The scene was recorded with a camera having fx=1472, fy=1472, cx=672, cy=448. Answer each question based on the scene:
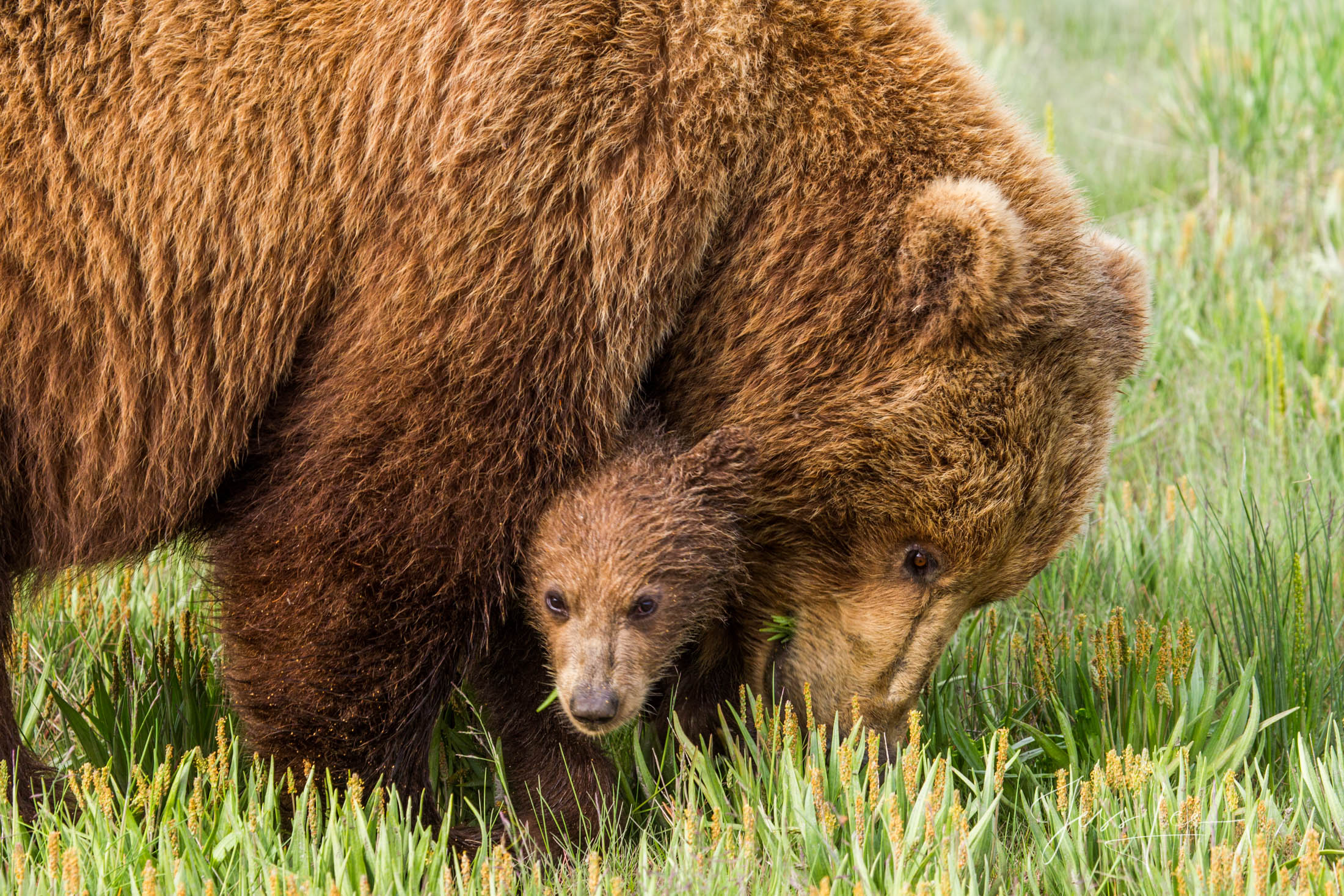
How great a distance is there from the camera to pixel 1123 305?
3912mm

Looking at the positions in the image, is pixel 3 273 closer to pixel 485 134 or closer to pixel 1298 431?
pixel 485 134

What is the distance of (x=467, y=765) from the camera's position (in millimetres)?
4355

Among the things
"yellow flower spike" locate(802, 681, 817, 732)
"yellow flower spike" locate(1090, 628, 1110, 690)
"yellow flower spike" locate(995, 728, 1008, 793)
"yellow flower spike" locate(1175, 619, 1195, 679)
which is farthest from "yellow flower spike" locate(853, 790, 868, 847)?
"yellow flower spike" locate(1175, 619, 1195, 679)

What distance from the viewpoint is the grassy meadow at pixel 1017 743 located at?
3162 millimetres

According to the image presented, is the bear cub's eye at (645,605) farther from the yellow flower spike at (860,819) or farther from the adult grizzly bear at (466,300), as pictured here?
the yellow flower spike at (860,819)


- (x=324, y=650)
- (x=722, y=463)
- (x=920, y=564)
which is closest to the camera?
(x=324, y=650)

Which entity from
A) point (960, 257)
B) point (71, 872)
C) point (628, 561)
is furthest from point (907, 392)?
point (71, 872)

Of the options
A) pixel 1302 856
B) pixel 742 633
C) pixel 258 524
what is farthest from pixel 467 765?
pixel 1302 856

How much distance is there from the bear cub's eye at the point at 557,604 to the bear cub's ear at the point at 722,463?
414mm

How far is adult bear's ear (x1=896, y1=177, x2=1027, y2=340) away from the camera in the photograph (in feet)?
10.9

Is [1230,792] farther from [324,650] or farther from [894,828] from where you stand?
[324,650]

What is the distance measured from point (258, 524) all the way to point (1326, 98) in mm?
6583

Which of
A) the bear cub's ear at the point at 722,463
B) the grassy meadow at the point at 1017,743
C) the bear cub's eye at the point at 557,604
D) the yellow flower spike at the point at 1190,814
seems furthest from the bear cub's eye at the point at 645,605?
the yellow flower spike at the point at 1190,814

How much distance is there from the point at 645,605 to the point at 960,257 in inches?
43.4
